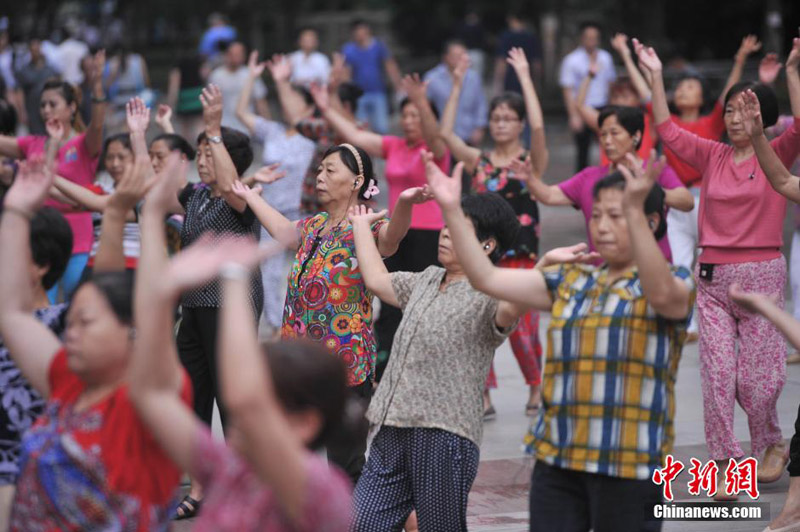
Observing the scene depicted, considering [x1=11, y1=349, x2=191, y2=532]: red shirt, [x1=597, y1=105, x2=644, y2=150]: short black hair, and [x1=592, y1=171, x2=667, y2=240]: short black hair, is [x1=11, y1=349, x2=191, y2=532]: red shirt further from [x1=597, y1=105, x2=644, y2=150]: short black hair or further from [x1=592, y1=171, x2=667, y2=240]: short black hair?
[x1=597, y1=105, x2=644, y2=150]: short black hair

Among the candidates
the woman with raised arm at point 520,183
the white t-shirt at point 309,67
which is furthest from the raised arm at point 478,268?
the white t-shirt at point 309,67

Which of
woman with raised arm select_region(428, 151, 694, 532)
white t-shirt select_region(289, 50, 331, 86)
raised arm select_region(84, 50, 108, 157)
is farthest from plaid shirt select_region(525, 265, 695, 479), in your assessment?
white t-shirt select_region(289, 50, 331, 86)

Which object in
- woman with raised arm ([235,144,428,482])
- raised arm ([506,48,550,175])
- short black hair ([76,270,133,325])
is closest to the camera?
short black hair ([76,270,133,325])

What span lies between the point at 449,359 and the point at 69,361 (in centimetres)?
158

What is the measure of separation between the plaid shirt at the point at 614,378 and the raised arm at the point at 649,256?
0.07 meters

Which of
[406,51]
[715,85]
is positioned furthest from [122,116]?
[406,51]

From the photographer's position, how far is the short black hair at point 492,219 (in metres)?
4.66

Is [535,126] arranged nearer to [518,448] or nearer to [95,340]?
[518,448]

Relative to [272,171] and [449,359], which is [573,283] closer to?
[449,359]

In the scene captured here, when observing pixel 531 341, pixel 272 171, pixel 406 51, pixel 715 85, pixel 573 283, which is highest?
pixel 406 51

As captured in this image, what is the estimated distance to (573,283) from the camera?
13.1 ft

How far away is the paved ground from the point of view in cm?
595

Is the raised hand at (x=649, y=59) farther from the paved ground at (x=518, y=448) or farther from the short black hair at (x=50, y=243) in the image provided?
the short black hair at (x=50, y=243)

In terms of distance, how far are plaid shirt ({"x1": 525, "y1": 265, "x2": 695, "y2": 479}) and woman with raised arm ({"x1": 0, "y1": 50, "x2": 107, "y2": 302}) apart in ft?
12.7
